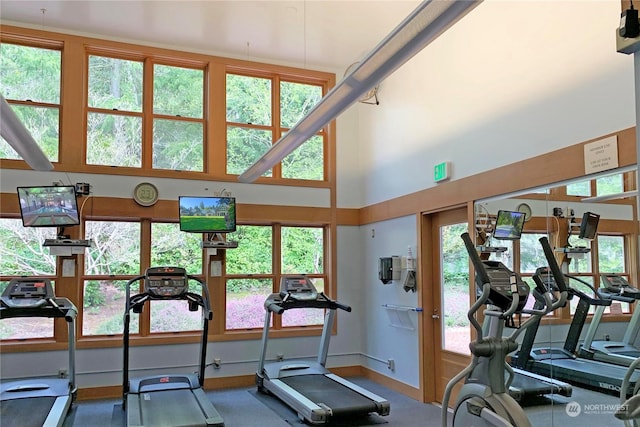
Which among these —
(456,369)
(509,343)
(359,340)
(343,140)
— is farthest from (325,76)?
(509,343)

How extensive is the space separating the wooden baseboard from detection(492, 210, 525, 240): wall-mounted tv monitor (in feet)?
8.49

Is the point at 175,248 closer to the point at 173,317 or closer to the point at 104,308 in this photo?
the point at 173,317

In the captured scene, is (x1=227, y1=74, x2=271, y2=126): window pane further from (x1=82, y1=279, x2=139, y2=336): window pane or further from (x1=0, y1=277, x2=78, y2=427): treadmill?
(x1=0, y1=277, x2=78, y2=427): treadmill

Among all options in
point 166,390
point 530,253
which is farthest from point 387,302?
point 166,390

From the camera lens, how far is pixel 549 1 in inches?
190

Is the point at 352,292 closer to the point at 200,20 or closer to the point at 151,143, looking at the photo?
the point at 151,143

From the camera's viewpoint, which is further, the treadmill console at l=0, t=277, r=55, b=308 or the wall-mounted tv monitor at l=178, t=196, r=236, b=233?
the wall-mounted tv monitor at l=178, t=196, r=236, b=233

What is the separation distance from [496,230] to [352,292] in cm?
354

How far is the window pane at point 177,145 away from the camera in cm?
786

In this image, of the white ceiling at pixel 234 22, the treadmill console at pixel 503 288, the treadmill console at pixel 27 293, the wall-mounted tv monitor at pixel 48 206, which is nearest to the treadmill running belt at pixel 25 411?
the treadmill console at pixel 27 293

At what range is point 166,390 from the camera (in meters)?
6.34

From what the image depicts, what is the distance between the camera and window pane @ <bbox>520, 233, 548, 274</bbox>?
4.92m

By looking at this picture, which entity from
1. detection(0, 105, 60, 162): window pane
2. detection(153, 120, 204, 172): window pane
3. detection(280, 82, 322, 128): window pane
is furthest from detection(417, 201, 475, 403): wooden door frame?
detection(0, 105, 60, 162): window pane

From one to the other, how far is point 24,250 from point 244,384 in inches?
142
